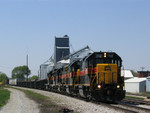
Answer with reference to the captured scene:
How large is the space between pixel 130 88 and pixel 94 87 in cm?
4224

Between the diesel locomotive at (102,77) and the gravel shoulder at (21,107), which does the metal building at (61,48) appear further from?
→ the gravel shoulder at (21,107)

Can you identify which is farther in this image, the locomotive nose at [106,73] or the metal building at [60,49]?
the metal building at [60,49]

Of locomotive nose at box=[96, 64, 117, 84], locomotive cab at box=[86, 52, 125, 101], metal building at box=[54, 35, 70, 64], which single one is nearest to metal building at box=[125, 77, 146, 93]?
metal building at box=[54, 35, 70, 64]

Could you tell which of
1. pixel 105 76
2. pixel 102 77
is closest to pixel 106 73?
pixel 105 76

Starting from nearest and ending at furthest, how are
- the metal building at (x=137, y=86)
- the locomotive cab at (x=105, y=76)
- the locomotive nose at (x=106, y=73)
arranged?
the locomotive cab at (x=105, y=76)
the locomotive nose at (x=106, y=73)
the metal building at (x=137, y=86)

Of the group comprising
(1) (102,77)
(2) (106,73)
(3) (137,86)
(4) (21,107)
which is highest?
(2) (106,73)

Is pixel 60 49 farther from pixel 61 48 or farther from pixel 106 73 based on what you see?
pixel 106 73

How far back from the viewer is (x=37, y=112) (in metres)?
14.8

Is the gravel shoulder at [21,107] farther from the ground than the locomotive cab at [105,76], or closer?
closer

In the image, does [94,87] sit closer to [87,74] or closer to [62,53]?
[87,74]

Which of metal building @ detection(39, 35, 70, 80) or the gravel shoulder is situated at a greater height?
metal building @ detection(39, 35, 70, 80)

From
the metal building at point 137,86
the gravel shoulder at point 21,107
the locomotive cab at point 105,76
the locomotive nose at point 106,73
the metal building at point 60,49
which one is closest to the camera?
the gravel shoulder at point 21,107

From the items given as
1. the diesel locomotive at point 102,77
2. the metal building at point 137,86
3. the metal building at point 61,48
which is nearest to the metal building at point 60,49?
the metal building at point 61,48

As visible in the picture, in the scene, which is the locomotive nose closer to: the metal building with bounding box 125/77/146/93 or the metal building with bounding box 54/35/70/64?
the metal building with bounding box 125/77/146/93
